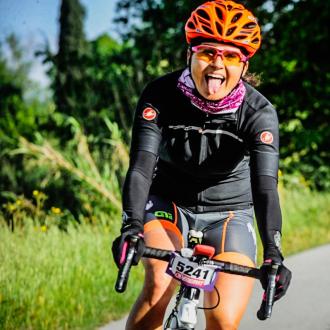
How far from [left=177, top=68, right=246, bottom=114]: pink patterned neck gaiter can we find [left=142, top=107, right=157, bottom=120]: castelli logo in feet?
0.61

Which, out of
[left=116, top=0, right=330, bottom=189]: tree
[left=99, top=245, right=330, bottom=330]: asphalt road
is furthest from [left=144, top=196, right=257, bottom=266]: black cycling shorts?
[left=116, top=0, right=330, bottom=189]: tree

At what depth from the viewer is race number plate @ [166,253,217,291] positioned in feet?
8.21

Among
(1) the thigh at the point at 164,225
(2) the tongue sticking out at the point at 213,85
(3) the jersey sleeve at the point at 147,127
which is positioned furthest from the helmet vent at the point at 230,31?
(1) the thigh at the point at 164,225

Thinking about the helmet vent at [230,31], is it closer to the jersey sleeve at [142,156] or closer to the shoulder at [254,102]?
the shoulder at [254,102]

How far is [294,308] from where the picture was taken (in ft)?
16.9

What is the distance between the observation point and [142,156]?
3014mm

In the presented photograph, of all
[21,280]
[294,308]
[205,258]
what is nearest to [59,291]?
[21,280]

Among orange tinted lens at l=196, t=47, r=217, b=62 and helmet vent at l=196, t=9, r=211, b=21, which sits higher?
helmet vent at l=196, t=9, r=211, b=21

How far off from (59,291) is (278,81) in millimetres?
5616

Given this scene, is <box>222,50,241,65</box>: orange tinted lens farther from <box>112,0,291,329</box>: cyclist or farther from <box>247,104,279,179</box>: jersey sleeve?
<box>247,104,279,179</box>: jersey sleeve

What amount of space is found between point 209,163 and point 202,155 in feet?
0.22

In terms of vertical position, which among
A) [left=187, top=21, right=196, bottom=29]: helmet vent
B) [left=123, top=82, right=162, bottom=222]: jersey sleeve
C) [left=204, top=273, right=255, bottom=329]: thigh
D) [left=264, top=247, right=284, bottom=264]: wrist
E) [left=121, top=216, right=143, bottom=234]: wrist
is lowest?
[left=204, top=273, right=255, bottom=329]: thigh

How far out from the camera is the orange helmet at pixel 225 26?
3004mm

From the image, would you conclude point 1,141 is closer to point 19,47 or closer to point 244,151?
point 244,151
